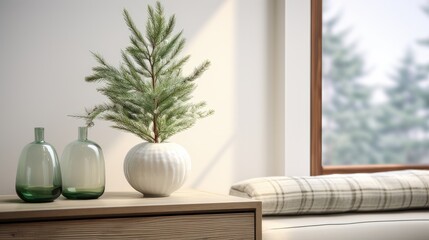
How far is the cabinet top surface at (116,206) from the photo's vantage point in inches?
57.4

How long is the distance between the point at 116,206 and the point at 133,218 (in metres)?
0.06

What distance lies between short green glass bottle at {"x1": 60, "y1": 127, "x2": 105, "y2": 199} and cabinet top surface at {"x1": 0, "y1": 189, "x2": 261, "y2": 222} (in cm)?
3

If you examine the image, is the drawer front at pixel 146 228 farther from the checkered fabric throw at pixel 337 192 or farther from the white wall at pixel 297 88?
the white wall at pixel 297 88

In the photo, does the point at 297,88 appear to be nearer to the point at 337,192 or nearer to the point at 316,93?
the point at 316,93

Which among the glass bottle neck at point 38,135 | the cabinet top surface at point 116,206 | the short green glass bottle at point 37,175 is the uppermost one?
the glass bottle neck at point 38,135

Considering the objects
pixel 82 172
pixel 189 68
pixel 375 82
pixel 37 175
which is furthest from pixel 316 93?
pixel 37 175

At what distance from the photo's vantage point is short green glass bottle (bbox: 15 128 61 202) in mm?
1613

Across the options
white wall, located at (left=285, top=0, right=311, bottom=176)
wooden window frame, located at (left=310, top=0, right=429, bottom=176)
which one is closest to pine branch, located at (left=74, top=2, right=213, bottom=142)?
white wall, located at (left=285, top=0, right=311, bottom=176)

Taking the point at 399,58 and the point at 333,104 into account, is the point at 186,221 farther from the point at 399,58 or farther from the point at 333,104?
the point at 399,58

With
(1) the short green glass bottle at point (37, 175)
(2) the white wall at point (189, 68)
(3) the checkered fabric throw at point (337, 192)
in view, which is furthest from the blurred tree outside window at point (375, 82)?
(1) the short green glass bottle at point (37, 175)

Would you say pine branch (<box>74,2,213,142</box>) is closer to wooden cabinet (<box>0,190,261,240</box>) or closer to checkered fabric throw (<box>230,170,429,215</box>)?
wooden cabinet (<box>0,190,261,240</box>)

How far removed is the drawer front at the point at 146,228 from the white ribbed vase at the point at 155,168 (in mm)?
184

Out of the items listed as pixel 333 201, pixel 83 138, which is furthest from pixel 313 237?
pixel 83 138

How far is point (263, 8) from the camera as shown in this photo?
2447 mm
